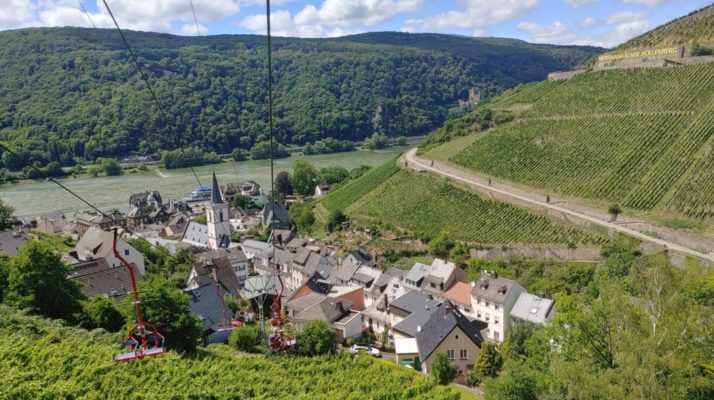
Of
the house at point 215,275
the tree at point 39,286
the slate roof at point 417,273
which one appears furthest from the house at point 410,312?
the tree at point 39,286

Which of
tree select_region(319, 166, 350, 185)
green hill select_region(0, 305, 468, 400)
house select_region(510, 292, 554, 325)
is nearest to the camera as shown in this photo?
green hill select_region(0, 305, 468, 400)

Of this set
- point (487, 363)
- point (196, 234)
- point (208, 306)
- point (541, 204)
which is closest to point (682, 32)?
point (541, 204)

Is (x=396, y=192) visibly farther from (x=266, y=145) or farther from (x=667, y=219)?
(x=266, y=145)

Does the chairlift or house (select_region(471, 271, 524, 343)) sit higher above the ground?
the chairlift

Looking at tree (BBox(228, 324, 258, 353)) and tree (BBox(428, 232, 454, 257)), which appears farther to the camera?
tree (BBox(428, 232, 454, 257))

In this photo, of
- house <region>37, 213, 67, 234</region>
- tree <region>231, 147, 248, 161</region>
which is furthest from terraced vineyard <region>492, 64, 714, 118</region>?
tree <region>231, 147, 248, 161</region>

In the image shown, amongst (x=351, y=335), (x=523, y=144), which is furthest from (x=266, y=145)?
(x=351, y=335)

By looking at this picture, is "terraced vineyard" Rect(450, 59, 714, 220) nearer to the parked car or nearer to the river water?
the parked car
